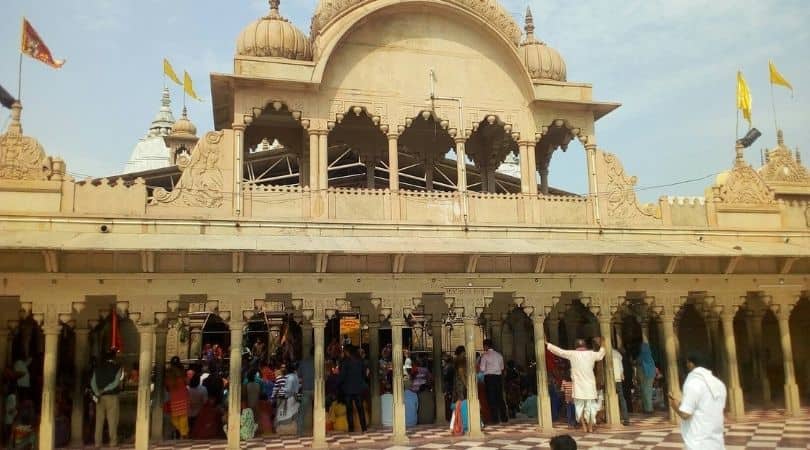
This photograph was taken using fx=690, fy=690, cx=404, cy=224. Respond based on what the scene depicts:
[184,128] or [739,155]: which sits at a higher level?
[184,128]

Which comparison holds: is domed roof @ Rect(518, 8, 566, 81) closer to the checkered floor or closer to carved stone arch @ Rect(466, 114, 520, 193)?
carved stone arch @ Rect(466, 114, 520, 193)

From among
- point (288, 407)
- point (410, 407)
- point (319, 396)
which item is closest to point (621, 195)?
point (410, 407)

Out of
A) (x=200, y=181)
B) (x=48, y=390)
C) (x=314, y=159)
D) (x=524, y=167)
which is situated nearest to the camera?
(x=48, y=390)

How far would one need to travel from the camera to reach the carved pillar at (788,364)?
13.4 m

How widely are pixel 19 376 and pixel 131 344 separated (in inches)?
146

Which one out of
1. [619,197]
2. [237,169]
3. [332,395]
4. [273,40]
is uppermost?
[273,40]

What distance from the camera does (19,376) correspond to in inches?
456

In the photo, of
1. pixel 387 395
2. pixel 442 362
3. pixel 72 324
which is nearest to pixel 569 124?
pixel 442 362

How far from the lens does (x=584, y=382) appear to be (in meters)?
11.7

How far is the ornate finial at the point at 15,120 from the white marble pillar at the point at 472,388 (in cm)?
794

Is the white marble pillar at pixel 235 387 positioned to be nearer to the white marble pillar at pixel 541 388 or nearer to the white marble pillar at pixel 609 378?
the white marble pillar at pixel 541 388

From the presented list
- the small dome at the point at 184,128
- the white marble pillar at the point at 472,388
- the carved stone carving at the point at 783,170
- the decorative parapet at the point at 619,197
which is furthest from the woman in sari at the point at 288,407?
the small dome at the point at 184,128

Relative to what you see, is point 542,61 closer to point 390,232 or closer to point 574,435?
point 390,232

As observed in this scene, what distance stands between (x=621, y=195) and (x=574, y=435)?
4.93 m
